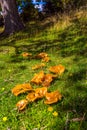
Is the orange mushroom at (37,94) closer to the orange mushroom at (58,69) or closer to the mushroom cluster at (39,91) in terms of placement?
the mushroom cluster at (39,91)

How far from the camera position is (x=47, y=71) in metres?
6.45

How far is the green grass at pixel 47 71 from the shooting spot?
14.3 feet

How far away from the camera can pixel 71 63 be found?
274 inches

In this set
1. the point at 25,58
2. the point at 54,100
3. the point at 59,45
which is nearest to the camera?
the point at 54,100

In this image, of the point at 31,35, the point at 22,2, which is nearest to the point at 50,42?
the point at 31,35

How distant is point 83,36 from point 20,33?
3388 millimetres

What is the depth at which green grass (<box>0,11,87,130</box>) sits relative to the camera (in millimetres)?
4367

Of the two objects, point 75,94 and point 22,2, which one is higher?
point 22,2

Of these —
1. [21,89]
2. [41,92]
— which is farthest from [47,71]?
[41,92]

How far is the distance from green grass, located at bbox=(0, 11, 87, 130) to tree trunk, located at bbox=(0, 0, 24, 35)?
25.6 inches

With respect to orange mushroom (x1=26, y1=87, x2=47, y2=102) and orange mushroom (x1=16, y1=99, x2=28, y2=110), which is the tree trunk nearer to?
orange mushroom (x1=26, y1=87, x2=47, y2=102)

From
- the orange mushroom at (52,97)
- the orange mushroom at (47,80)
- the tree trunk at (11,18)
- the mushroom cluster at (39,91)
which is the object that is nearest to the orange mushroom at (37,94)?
the mushroom cluster at (39,91)

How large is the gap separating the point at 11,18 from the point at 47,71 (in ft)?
21.5

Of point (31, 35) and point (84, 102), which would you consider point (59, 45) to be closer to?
point (31, 35)
